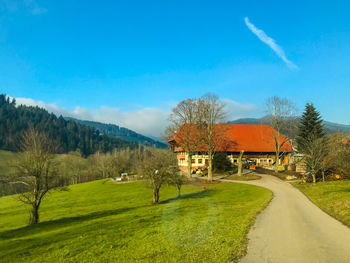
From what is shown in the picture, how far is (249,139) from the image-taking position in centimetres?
6094

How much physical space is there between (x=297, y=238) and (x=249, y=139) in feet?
170

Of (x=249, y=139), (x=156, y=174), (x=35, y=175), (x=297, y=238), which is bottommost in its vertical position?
(x=297, y=238)

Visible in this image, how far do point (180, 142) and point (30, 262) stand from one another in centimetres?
3754

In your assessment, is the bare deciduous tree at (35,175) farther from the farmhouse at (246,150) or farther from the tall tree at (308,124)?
the tall tree at (308,124)

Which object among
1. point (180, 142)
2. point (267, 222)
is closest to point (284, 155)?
point (180, 142)

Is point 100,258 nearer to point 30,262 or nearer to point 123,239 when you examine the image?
point 123,239

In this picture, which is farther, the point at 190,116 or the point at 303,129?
the point at 303,129

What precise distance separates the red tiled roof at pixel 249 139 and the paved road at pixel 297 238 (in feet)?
128

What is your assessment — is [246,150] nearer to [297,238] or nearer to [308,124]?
[308,124]

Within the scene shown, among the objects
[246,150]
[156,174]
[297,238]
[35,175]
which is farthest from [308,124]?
[35,175]

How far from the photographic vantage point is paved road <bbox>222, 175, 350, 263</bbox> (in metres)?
8.77

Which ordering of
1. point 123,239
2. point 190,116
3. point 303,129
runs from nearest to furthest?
point 123,239 → point 190,116 → point 303,129

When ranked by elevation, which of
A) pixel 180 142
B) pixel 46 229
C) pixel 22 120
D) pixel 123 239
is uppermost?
pixel 22 120

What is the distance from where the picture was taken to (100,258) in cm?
964
